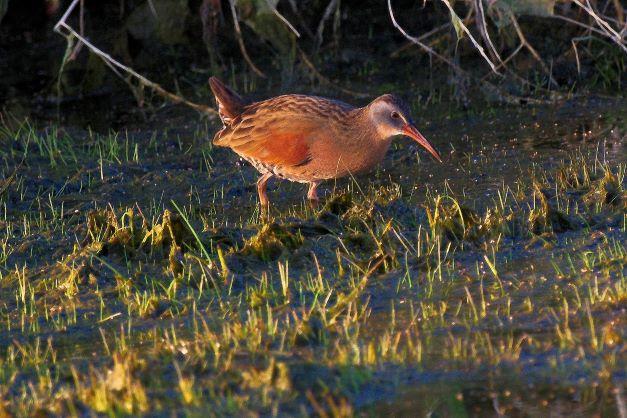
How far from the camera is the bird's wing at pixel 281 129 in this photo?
773 cm

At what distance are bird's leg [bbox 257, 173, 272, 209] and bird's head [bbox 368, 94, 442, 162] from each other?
89 centimetres

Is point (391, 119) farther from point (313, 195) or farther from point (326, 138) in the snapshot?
point (313, 195)

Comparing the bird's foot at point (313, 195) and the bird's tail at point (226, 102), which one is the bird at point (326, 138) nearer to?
the bird's foot at point (313, 195)

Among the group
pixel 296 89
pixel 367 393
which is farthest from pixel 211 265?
pixel 296 89

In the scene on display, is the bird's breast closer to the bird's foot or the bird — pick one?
the bird

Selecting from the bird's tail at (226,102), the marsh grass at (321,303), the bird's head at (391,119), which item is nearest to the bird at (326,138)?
the bird's head at (391,119)

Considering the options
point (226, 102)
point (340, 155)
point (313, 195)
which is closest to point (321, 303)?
point (340, 155)

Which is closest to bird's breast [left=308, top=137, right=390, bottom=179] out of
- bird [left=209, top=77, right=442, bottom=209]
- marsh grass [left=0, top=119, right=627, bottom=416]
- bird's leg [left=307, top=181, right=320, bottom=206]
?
bird [left=209, top=77, right=442, bottom=209]

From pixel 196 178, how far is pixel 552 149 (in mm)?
2848

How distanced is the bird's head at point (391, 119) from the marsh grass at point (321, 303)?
15.5 inches

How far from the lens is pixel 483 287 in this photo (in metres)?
5.76

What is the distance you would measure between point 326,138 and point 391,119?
470mm

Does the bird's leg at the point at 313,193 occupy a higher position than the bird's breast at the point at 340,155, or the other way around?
the bird's breast at the point at 340,155

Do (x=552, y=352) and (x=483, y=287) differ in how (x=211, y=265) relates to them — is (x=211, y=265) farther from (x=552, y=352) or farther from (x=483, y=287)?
(x=552, y=352)
